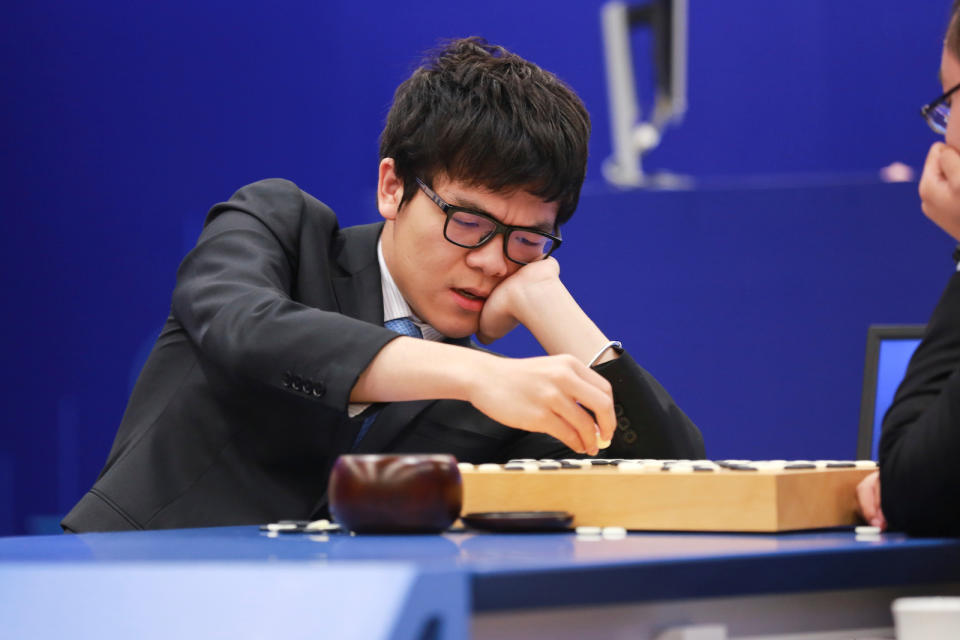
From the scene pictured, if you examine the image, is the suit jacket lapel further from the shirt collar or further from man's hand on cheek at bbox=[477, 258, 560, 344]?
man's hand on cheek at bbox=[477, 258, 560, 344]

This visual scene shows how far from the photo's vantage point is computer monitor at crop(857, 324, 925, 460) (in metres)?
2.35

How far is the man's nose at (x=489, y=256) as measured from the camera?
175cm

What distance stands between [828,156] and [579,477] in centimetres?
234

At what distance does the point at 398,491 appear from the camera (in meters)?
1.02

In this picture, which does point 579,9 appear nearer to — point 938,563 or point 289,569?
point 938,563

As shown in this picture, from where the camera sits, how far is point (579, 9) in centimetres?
336

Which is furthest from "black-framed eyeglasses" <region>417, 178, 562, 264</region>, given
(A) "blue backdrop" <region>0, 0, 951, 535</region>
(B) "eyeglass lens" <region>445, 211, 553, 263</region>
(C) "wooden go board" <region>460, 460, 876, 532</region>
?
(A) "blue backdrop" <region>0, 0, 951, 535</region>

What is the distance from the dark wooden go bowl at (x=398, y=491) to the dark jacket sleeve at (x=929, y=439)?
1.28 feet

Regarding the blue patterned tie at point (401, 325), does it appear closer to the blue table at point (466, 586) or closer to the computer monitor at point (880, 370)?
the blue table at point (466, 586)

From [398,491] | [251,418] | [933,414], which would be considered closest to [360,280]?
[251,418]

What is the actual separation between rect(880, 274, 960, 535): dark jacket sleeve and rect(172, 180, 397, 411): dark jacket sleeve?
1.74 feet

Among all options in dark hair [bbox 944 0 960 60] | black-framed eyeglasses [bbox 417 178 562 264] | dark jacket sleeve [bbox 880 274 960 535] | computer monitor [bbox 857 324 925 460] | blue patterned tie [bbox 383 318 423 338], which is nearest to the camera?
dark jacket sleeve [bbox 880 274 960 535]

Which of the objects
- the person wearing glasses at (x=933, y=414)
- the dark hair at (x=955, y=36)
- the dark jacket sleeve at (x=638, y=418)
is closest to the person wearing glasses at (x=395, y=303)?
the dark jacket sleeve at (x=638, y=418)

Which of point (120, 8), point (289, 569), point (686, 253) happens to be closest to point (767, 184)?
point (686, 253)
